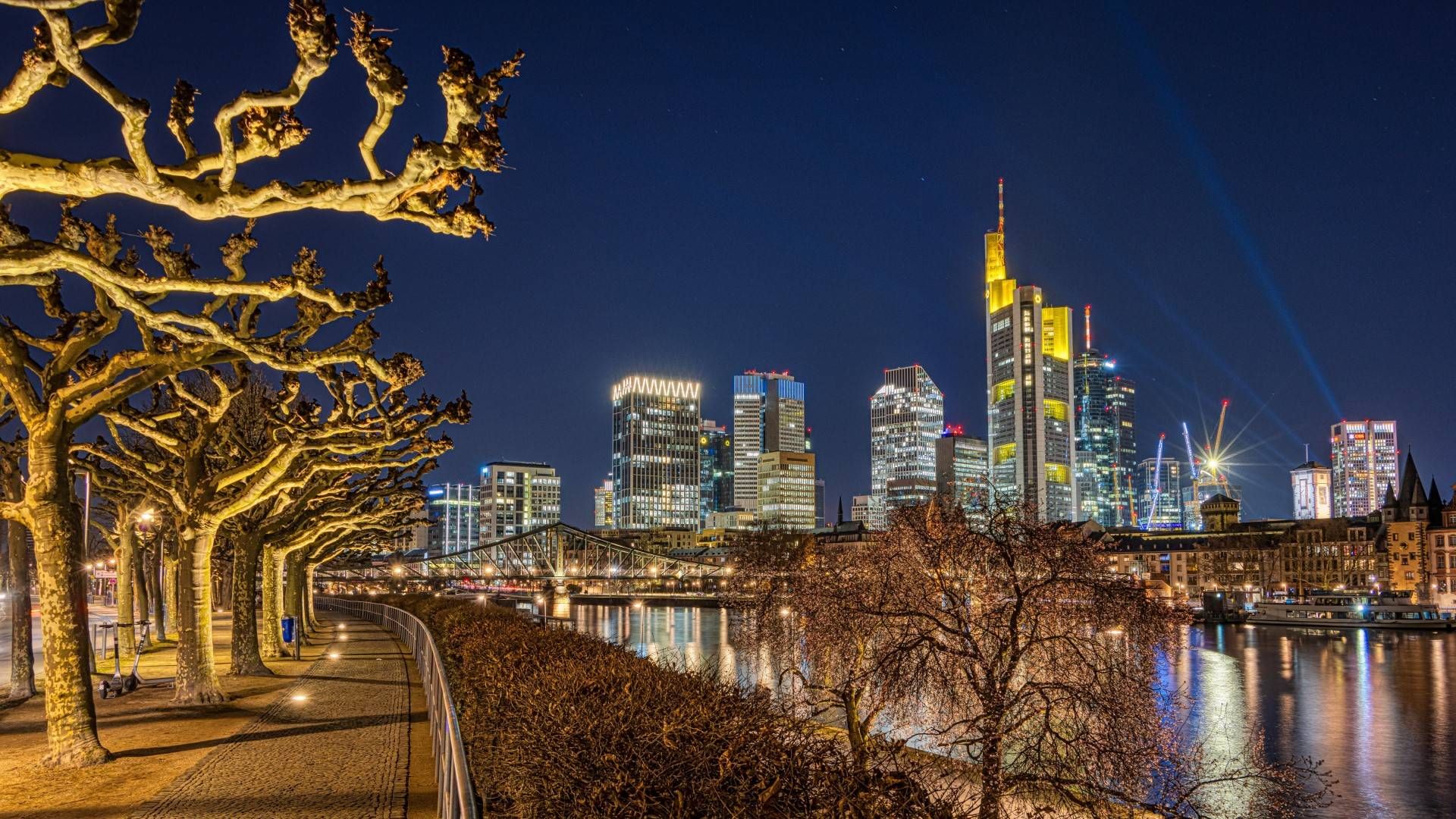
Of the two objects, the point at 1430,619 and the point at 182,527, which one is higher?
the point at 182,527

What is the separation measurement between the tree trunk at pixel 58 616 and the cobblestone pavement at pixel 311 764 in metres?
1.75

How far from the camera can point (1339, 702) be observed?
54.0 m

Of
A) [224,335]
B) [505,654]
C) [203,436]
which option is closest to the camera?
[224,335]

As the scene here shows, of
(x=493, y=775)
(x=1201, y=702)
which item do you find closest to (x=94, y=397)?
(x=493, y=775)

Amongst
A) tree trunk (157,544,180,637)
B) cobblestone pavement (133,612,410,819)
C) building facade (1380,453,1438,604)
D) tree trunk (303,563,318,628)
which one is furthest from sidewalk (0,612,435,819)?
building facade (1380,453,1438,604)

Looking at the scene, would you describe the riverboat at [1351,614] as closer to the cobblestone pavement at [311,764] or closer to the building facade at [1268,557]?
the building facade at [1268,557]

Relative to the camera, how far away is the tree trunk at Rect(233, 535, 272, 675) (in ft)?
86.1

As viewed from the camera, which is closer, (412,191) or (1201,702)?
(412,191)

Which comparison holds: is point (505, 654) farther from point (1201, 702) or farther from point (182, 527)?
point (1201, 702)

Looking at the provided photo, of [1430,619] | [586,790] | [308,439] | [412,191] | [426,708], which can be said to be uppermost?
[412,191]

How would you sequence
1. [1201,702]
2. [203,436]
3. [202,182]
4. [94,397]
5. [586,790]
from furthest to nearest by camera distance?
[1201,702] < [203,436] < [94,397] < [202,182] < [586,790]

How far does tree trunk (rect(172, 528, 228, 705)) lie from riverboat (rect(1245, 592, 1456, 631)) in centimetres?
11862

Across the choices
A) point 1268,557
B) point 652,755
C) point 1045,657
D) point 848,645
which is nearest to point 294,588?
point 848,645

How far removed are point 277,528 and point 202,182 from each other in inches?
902
